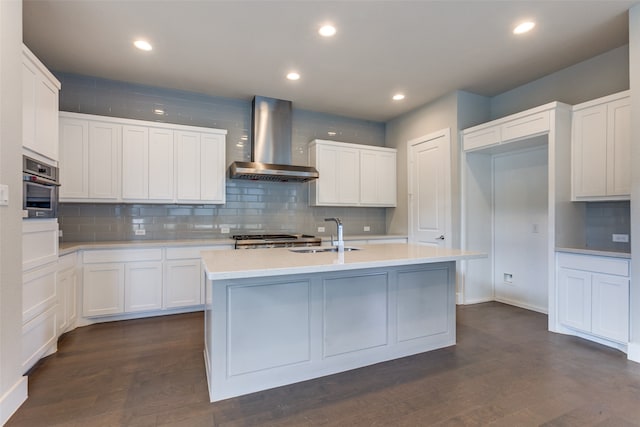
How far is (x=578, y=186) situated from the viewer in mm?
3205

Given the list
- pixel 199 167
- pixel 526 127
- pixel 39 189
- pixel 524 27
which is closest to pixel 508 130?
pixel 526 127

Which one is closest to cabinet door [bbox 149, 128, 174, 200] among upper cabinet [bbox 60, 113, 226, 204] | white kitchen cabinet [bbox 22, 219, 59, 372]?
upper cabinet [bbox 60, 113, 226, 204]

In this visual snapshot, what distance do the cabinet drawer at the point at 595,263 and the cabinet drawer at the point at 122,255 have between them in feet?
14.2

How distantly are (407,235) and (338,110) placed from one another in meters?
2.29

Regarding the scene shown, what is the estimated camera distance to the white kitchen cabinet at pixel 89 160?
3.42 metres

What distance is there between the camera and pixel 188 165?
3.97m

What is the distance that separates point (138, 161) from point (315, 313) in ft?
9.60

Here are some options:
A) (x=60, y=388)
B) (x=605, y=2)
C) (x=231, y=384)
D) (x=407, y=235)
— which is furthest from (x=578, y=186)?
(x=60, y=388)

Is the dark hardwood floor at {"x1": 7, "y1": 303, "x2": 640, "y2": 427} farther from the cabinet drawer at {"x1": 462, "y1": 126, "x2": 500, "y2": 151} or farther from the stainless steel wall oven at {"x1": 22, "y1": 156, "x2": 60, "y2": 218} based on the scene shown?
the cabinet drawer at {"x1": 462, "y1": 126, "x2": 500, "y2": 151}

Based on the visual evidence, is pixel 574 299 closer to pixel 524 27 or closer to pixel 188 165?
pixel 524 27

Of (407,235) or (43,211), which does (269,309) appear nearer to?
(43,211)

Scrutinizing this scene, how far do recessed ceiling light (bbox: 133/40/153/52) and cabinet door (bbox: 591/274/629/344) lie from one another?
15.6 ft

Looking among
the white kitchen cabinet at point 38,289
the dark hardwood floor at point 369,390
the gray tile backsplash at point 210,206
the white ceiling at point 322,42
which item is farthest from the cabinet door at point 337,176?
the white kitchen cabinet at point 38,289

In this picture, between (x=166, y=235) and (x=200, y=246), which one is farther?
(x=166, y=235)
